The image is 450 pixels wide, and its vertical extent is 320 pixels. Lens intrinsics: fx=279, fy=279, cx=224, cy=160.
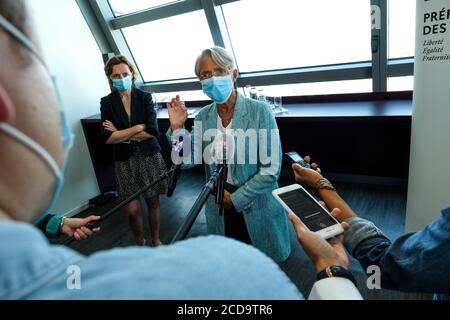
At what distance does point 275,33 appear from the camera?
9.78ft

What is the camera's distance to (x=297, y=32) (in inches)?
113

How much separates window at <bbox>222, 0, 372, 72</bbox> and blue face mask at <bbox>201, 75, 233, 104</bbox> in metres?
1.67

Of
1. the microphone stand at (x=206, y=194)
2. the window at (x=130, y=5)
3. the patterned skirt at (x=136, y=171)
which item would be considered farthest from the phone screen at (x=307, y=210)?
the window at (x=130, y=5)

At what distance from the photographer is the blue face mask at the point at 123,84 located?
217 cm

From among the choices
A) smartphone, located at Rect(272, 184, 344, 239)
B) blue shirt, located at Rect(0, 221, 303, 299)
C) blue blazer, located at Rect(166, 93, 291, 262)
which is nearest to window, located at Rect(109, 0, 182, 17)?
blue blazer, located at Rect(166, 93, 291, 262)

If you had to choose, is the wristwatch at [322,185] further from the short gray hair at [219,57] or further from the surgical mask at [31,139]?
the surgical mask at [31,139]

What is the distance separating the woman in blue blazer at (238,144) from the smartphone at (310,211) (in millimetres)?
453

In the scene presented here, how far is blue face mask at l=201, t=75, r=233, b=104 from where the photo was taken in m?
1.58

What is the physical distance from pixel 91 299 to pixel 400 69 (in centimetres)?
292

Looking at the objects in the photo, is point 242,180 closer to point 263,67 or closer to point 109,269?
point 109,269

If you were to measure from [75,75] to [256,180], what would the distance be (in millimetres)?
2720

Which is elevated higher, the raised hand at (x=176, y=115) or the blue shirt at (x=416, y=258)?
the raised hand at (x=176, y=115)

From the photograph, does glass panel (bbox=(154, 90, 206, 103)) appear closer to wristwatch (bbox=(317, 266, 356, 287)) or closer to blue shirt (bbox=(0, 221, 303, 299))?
wristwatch (bbox=(317, 266, 356, 287))

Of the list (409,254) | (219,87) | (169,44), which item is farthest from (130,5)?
(409,254)
